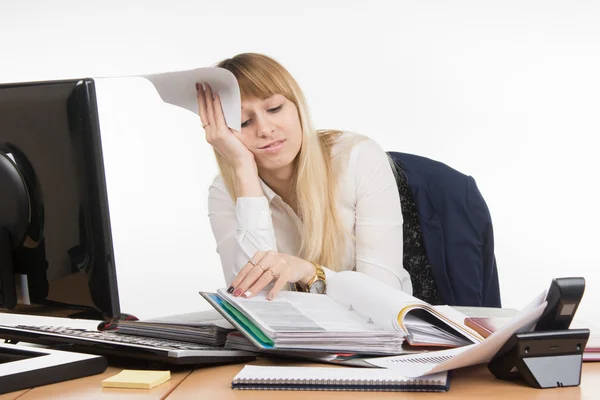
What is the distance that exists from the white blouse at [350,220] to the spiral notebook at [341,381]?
0.97 metres

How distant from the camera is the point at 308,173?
6.51 ft

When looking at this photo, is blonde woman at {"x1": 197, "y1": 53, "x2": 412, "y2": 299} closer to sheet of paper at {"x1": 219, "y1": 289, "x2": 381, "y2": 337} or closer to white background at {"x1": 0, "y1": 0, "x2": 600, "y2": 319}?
sheet of paper at {"x1": 219, "y1": 289, "x2": 381, "y2": 337}

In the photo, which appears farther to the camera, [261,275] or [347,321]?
[261,275]

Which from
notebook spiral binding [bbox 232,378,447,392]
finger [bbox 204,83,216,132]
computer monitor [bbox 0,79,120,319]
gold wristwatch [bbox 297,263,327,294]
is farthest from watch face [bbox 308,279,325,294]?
notebook spiral binding [bbox 232,378,447,392]

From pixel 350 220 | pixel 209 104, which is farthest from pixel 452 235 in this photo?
pixel 209 104

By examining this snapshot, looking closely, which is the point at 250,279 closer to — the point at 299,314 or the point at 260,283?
the point at 260,283

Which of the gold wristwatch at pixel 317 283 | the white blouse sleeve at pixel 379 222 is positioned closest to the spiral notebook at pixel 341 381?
the gold wristwatch at pixel 317 283

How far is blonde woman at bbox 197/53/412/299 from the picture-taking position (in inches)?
74.2

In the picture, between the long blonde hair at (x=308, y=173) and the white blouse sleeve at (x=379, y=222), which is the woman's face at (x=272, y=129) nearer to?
the long blonde hair at (x=308, y=173)

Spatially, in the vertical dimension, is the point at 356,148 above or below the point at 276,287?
above

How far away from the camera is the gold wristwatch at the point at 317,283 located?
5.17ft

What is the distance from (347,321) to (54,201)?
43 centimetres

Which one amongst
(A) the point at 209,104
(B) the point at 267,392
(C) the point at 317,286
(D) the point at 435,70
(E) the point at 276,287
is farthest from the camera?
(D) the point at 435,70

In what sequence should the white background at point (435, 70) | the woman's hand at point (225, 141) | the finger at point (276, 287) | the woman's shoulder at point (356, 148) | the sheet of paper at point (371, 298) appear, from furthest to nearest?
1. the white background at point (435, 70)
2. the woman's shoulder at point (356, 148)
3. the woman's hand at point (225, 141)
4. the finger at point (276, 287)
5. the sheet of paper at point (371, 298)
